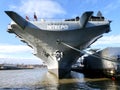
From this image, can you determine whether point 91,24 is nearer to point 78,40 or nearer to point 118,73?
point 78,40

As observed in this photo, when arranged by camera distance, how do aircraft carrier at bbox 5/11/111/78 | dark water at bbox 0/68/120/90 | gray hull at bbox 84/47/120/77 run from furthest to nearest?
gray hull at bbox 84/47/120/77 < aircraft carrier at bbox 5/11/111/78 < dark water at bbox 0/68/120/90

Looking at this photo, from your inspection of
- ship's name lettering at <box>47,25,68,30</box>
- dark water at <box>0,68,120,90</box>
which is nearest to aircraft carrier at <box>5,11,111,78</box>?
ship's name lettering at <box>47,25,68,30</box>

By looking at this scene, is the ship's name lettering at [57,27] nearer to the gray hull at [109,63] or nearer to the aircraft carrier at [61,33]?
the aircraft carrier at [61,33]

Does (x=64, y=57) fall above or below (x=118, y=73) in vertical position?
above

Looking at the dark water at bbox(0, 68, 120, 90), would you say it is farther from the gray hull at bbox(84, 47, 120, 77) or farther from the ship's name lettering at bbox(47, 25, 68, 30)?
the ship's name lettering at bbox(47, 25, 68, 30)

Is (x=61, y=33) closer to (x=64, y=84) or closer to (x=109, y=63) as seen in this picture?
(x=64, y=84)

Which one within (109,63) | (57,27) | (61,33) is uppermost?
(57,27)

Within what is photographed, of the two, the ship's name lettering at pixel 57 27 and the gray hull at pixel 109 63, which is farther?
the gray hull at pixel 109 63

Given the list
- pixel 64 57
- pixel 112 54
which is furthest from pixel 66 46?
pixel 112 54

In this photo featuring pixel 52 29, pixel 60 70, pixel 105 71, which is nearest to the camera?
pixel 52 29

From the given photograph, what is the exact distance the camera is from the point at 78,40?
28.8 metres

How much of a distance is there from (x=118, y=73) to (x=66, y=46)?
6178 mm

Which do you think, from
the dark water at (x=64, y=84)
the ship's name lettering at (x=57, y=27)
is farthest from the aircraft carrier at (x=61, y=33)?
the dark water at (x=64, y=84)

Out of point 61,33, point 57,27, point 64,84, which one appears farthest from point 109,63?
point 64,84
